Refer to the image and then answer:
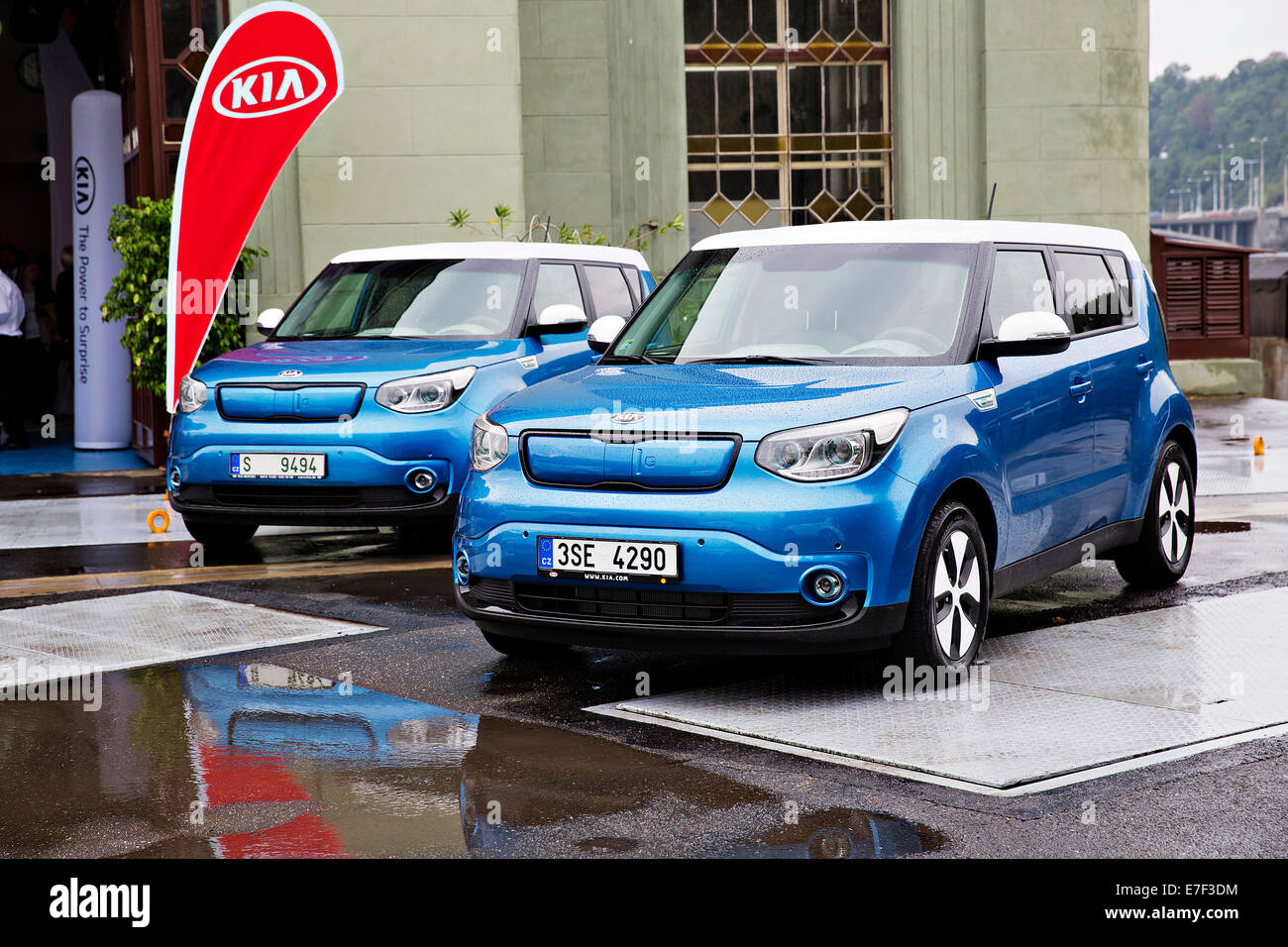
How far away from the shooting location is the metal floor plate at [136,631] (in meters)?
6.29

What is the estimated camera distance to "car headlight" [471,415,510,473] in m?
5.72

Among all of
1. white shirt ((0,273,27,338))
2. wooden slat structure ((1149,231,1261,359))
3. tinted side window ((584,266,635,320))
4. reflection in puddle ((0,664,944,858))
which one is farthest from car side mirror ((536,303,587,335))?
wooden slat structure ((1149,231,1261,359))

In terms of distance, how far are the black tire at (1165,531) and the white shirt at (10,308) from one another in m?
11.0

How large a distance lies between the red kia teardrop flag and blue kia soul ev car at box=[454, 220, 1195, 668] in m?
6.25

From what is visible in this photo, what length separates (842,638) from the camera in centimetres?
524

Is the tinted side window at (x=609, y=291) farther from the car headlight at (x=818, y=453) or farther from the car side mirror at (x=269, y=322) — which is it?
the car headlight at (x=818, y=453)

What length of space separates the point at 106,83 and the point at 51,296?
4067 millimetres

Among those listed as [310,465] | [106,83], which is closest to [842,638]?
[310,465]

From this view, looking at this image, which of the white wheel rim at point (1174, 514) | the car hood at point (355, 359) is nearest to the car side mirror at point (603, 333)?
the car hood at point (355, 359)

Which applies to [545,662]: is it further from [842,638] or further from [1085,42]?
[1085,42]

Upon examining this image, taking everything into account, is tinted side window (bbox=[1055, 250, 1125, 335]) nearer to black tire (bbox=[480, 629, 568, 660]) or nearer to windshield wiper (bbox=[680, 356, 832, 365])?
windshield wiper (bbox=[680, 356, 832, 365])

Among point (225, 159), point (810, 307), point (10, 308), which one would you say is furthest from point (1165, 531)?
point (10, 308)
